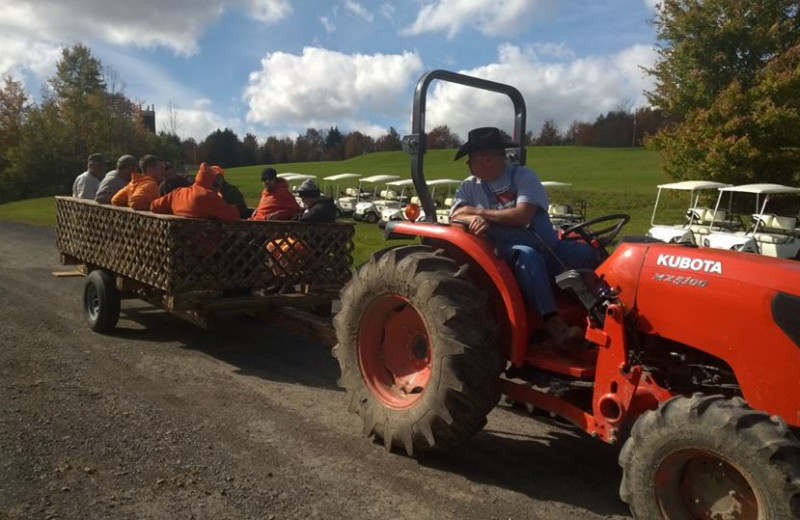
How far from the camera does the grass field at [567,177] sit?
81.3 ft

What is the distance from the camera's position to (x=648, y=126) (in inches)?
2800

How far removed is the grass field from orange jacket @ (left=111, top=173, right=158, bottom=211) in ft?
19.4

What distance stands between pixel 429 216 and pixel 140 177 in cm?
364

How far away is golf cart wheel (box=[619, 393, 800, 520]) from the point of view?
2.34m

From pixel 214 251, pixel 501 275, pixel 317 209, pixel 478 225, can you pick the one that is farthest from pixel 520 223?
pixel 317 209

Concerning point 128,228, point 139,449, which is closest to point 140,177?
point 128,228

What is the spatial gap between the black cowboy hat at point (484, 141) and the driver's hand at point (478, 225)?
1.42 ft

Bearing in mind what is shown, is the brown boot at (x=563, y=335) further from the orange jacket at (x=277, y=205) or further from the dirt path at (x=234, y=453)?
the orange jacket at (x=277, y=205)

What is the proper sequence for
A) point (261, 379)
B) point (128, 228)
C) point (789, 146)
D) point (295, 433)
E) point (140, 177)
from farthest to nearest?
point (789, 146), point (140, 177), point (128, 228), point (261, 379), point (295, 433)

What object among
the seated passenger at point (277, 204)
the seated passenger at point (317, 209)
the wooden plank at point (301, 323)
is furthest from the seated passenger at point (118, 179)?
the wooden plank at point (301, 323)

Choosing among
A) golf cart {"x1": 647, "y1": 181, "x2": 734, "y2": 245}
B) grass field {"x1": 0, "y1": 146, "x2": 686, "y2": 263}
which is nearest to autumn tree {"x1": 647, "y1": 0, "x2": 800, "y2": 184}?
golf cart {"x1": 647, "y1": 181, "x2": 734, "y2": 245}

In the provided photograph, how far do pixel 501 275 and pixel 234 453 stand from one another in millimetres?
1786

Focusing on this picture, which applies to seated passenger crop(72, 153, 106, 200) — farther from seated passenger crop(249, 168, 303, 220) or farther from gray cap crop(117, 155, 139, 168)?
seated passenger crop(249, 168, 303, 220)

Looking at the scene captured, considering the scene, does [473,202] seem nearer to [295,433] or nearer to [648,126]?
[295,433]
